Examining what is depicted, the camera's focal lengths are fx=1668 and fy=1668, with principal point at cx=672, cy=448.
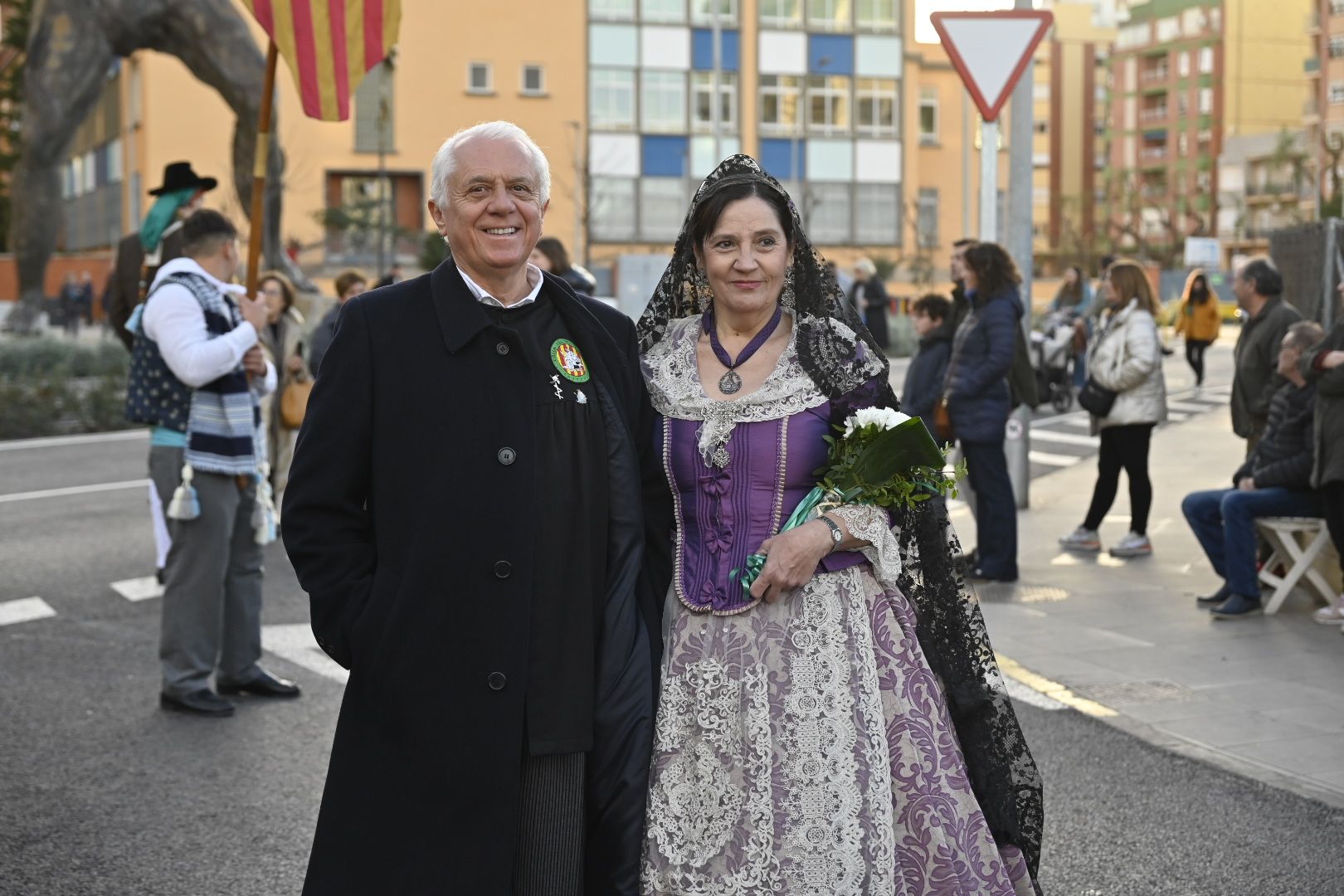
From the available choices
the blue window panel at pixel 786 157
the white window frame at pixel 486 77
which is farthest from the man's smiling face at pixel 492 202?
the blue window panel at pixel 786 157

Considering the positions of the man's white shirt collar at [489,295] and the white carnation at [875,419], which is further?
the white carnation at [875,419]

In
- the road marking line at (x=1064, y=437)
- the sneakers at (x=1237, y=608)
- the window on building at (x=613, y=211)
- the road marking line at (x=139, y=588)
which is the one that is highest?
the window on building at (x=613, y=211)

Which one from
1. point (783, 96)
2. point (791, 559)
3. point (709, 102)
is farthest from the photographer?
point (783, 96)

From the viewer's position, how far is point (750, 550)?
3701 millimetres

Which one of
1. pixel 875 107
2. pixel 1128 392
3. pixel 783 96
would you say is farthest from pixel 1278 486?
pixel 875 107

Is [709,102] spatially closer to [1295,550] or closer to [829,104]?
[829,104]

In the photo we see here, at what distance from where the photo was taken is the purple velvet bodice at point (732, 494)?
12.2 ft

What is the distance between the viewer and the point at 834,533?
12.0ft

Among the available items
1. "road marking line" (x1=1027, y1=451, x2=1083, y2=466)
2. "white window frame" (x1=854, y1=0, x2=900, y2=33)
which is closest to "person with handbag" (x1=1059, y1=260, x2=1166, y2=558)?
"road marking line" (x1=1027, y1=451, x2=1083, y2=466)

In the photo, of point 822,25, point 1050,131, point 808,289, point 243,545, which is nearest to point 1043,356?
point 243,545

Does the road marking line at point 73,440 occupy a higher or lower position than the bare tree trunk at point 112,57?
lower

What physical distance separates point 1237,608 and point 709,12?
57.1 meters

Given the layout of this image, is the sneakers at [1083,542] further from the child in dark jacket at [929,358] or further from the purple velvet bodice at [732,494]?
the purple velvet bodice at [732,494]

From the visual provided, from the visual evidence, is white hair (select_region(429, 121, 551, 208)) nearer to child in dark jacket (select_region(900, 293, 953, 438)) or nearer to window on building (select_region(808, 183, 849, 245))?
child in dark jacket (select_region(900, 293, 953, 438))
